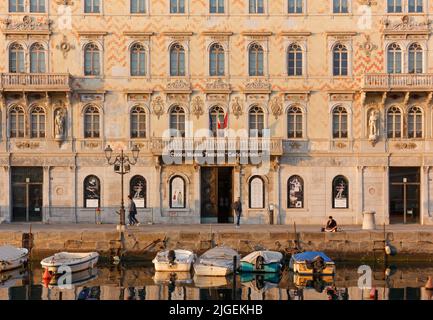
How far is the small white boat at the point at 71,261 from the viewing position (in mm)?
39375

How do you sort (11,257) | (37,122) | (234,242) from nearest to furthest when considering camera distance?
(11,257) < (234,242) < (37,122)

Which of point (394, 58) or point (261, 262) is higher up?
point (394, 58)

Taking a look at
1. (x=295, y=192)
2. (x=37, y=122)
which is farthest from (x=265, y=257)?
(x=37, y=122)

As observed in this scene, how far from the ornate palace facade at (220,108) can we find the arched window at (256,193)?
9cm

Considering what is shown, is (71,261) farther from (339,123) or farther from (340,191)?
(339,123)

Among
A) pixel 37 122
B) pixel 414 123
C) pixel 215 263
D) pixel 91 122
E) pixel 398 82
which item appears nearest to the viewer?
pixel 215 263

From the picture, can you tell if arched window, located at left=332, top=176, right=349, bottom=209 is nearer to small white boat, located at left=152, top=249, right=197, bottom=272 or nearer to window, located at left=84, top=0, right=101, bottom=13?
small white boat, located at left=152, top=249, right=197, bottom=272

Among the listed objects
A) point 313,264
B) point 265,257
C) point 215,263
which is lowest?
point 313,264

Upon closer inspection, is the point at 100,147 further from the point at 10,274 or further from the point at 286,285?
the point at 286,285

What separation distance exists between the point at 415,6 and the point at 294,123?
10362mm

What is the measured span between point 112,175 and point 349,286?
801 inches

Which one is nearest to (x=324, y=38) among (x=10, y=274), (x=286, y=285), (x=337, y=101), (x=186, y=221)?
(x=337, y=101)

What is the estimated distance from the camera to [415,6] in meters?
52.6

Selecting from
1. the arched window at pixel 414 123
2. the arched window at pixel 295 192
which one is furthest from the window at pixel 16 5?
the arched window at pixel 414 123
